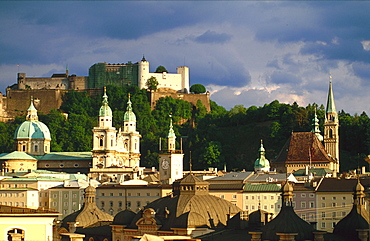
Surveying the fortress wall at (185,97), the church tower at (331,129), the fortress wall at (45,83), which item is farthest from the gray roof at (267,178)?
the fortress wall at (45,83)

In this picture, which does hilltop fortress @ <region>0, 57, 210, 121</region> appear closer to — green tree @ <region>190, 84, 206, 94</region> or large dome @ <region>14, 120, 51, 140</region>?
green tree @ <region>190, 84, 206, 94</region>

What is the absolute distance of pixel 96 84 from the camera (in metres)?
177

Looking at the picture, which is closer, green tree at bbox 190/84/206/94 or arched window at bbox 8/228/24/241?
arched window at bbox 8/228/24/241

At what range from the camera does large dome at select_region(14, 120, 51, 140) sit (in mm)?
143750

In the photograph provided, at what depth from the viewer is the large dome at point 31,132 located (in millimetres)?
143750

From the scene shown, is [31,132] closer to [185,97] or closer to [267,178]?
[185,97]

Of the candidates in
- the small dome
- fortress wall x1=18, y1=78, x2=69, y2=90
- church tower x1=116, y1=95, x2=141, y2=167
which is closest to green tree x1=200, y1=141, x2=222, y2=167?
church tower x1=116, y1=95, x2=141, y2=167

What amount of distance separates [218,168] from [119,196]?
131 feet

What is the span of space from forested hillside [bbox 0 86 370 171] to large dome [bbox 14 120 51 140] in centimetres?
755

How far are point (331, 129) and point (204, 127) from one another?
3123 cm

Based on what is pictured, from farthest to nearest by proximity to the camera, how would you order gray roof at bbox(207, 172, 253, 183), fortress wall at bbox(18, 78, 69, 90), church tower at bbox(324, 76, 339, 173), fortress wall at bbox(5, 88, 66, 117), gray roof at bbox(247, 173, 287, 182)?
fortress wall at bbox(18, 78, 69, 90) < fortress wall at bbox(5, 88, 66, 117) < church tower at bbox(324, 76, 339, 173) < gray roof at bbox(247, 173, 287, 182) < gray roof at bbox(207, 172, 253, 183)

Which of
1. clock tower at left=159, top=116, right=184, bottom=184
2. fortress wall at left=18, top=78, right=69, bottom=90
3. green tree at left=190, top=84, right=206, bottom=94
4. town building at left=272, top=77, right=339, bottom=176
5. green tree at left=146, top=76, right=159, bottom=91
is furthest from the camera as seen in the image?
green tree at left=190, top=84, right=206, bottom=94

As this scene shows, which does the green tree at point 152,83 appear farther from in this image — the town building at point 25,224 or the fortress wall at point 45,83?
the town building at point 25,224

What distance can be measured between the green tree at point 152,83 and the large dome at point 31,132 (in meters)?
33.7
